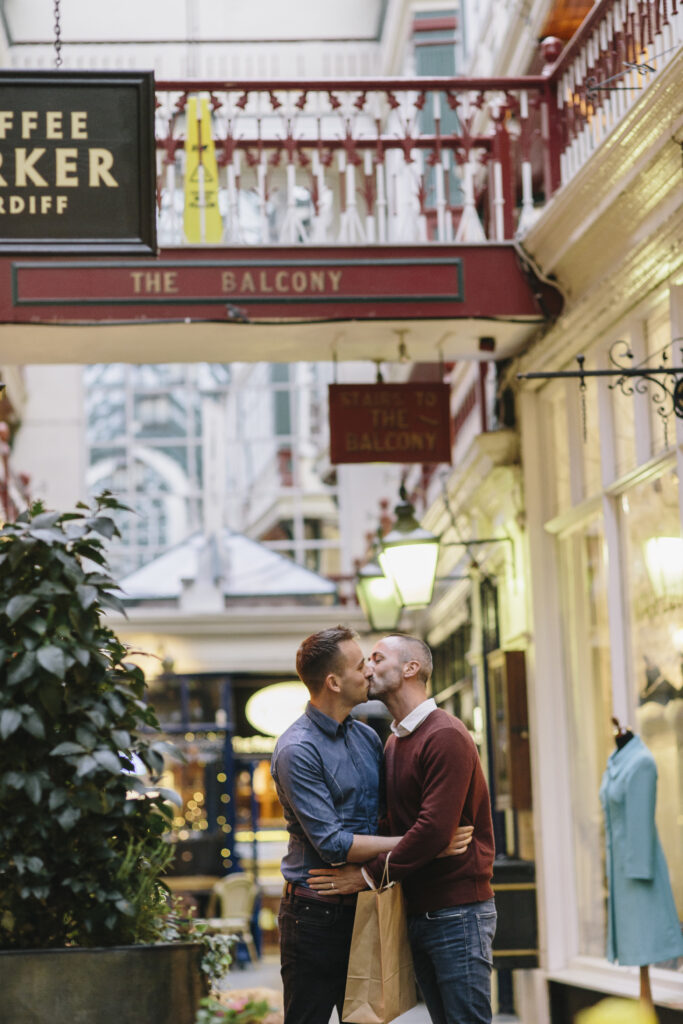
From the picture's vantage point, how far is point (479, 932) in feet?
16.0

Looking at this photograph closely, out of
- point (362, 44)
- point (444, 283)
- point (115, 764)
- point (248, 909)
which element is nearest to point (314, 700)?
point (115, 764)

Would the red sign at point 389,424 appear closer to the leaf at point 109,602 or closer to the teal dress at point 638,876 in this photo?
the teal dress at point 638,876

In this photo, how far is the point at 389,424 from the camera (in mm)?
9109

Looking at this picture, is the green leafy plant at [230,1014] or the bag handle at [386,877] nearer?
the green leafy plant at [230,1014]

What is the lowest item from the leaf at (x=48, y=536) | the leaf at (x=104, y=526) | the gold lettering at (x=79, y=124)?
the leaf at (x=48, y=536)

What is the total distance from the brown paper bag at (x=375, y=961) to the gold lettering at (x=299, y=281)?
4.73 metres

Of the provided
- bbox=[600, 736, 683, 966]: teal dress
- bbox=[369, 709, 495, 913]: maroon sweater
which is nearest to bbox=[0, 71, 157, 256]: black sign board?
Answer: bbox=[369, 709, 495, 913]: maroon sweater

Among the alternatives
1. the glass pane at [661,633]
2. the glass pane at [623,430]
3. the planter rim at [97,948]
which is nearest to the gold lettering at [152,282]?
the glass pane at [623,430]

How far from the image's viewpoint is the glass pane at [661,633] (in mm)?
7730

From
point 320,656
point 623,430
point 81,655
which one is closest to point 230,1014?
point 81,655

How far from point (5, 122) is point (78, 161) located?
30 cm

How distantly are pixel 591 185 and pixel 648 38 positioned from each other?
0.86 m

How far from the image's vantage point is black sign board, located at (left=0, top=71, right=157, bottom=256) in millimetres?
5055

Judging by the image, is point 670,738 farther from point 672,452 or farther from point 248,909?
point 248,909
